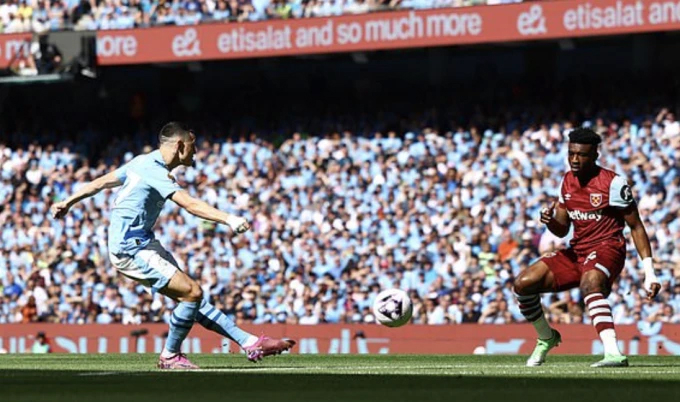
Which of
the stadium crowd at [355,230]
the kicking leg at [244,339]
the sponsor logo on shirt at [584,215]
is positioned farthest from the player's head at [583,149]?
the stadium crowd at [355,230]

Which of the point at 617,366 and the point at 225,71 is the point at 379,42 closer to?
the point at 225,71

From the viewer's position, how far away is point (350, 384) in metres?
10.0

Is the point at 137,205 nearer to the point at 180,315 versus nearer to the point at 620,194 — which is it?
the point at 180,315

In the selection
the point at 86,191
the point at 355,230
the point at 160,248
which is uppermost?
the point at 355,230

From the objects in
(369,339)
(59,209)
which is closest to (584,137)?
(59,209)

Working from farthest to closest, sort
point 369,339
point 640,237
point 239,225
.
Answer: point 369,339, point 640,237, point 239,225

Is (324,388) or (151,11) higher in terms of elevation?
(151,11)

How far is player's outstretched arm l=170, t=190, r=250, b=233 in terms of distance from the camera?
1137 cm

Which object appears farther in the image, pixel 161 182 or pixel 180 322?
pixel 161 182

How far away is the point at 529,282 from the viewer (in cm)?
1312

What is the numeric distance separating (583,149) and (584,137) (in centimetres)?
14

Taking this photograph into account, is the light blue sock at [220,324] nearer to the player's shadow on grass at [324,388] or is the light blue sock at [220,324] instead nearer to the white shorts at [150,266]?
the white shorts at [150,266]

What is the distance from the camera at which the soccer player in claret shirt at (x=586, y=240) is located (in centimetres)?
1301

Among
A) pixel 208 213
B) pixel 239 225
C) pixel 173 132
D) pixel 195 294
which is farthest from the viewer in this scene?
pixel 173 132
